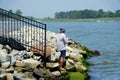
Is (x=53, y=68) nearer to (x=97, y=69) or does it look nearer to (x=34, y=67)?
(x=34, y=67)

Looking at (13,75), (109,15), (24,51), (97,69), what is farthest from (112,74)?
(109,15)

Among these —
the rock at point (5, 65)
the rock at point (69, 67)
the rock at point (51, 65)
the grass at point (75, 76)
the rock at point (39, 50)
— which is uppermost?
the rock at point (39, 50)

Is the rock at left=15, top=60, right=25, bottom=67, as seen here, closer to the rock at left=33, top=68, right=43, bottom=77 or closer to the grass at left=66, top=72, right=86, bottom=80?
the rock at left=33, top=68, right=43, bottom=77

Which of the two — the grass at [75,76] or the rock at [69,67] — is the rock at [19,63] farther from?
the rock at [69,67]

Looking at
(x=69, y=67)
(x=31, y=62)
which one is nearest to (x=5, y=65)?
(x=31, y=62)

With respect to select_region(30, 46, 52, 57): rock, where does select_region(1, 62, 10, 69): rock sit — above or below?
below

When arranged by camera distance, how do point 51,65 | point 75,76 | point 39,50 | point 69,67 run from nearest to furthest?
1. point 75,76
2. point 51,65
3. point 69,67
4. point 39,50

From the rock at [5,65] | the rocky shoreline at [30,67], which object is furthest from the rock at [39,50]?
the rock at [5,65]

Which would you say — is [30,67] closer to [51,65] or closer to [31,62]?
[31,62]

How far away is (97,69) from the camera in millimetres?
21500

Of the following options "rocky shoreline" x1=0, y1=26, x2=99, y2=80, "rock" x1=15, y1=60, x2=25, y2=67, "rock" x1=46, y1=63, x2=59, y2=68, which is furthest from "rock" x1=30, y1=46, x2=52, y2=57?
"rock" x1=15, y1=60, x2=25, y2=67

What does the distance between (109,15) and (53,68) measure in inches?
6564

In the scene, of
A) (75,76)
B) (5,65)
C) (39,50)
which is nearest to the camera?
(5,65)

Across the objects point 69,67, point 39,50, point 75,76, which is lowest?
point 75,76
